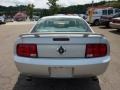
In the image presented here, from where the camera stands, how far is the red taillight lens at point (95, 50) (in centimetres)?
509

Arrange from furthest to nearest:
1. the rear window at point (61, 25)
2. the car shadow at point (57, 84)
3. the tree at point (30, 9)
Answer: the tree at point (30, 9)
the rear window at point (61, 25)
the car shadow at point (57, 84)

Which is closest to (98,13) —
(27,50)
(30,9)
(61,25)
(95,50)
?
(61,25)

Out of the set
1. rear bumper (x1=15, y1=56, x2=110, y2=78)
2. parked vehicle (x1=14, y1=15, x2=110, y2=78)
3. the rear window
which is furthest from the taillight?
the rear window

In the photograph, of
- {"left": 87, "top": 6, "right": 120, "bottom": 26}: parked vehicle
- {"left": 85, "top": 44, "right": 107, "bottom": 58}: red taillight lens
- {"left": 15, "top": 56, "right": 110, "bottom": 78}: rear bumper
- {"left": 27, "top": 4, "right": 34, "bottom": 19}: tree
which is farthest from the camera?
{"left": 27, "top": 4, "right": 34, "bottom": 19}: tree

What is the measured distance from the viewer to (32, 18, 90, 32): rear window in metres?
6.44

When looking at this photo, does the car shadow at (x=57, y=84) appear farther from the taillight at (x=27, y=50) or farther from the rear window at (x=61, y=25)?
the rear window at (x=61, y=25)

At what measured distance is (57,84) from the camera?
5.91 meters

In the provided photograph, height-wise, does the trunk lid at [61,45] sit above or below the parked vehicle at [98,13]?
Answer: above

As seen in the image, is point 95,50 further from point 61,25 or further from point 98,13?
point 98,13

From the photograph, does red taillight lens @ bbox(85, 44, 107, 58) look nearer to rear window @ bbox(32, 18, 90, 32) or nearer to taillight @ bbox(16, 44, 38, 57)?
taillight @ bbox(16, 44, 38, 57)

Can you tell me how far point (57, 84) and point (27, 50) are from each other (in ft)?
3.86

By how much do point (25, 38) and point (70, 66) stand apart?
3.22ft

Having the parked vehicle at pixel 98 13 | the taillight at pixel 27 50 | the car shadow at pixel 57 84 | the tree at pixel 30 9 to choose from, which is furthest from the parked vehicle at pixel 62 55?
the tree at pixel 30 9

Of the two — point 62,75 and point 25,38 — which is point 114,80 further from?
point 25,38
